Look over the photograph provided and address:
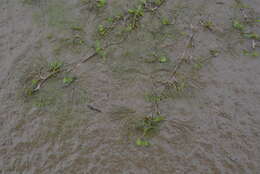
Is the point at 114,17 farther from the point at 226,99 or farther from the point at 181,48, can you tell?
the point at 226,99

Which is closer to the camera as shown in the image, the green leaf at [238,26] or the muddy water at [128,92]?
the muddy water at [128,92]

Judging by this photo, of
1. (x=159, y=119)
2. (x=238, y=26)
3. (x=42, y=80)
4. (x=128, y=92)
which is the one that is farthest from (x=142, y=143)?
(x=238, y=26)

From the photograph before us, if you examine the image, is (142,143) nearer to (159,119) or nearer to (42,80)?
(159,119)

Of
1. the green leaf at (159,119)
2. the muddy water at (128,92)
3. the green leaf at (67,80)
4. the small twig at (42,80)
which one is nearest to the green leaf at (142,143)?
the muddy water at (128,92)

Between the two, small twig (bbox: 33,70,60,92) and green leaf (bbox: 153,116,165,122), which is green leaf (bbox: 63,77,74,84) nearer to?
small twig (bbox: 33,70,60,92)

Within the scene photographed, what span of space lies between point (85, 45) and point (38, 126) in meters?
1.09

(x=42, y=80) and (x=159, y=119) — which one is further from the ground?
(x=42, y=80)

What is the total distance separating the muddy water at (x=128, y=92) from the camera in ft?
7.30

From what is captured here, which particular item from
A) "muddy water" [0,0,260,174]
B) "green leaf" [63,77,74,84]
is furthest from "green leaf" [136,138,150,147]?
"green leaf" [63,77,74,84]

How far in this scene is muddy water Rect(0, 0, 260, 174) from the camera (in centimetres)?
223

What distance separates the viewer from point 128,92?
2.64m

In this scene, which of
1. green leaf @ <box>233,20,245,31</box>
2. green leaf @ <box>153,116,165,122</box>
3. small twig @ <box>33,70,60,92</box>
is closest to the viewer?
green leaf @ <box>153,116,165,122</box>

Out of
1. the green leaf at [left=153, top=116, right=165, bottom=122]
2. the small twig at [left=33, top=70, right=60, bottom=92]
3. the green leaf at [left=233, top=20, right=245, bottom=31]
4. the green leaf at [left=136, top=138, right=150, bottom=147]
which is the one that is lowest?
the green leaf at [left=136, top=138, right=150, bottom=147]

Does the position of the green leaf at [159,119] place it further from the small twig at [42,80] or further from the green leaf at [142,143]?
the small twig at [42,80]
